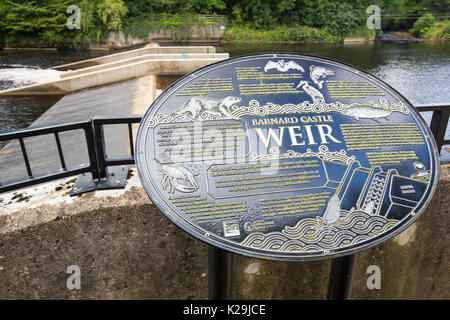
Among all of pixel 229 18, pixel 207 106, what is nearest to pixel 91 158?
pixel 207 106

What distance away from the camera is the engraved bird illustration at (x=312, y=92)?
215 centimetres

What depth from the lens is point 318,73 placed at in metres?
2.28

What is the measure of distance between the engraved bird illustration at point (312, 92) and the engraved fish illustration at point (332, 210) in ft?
2.31

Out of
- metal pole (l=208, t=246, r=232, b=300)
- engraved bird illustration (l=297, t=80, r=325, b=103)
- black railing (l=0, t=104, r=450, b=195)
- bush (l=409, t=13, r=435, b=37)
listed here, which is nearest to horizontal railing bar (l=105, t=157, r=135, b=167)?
black railing (l=0, t=104, r=450, b=195)

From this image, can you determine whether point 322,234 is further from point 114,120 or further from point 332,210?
point 114,120

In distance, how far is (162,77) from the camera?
33.3ft

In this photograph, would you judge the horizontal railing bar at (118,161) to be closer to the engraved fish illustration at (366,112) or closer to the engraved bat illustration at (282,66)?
the engraved bat illustration at (282,66)

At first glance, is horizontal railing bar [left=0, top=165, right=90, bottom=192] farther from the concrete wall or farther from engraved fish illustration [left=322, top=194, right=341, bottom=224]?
engraved fish illustration [left=322, top=194, right=341, bottom=224]

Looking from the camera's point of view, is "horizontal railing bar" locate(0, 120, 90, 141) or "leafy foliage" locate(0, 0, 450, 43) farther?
"leafy foliage" locate(0, 0, 450, 43)

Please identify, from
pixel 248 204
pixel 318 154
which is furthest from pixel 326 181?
pixel 248 204

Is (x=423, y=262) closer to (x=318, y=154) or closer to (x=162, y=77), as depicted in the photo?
(x=318, y=154)

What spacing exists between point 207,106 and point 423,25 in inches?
1592

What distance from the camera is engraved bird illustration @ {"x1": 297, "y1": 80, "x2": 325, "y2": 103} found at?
2148mm

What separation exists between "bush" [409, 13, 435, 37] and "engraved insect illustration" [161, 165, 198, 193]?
4014cm
